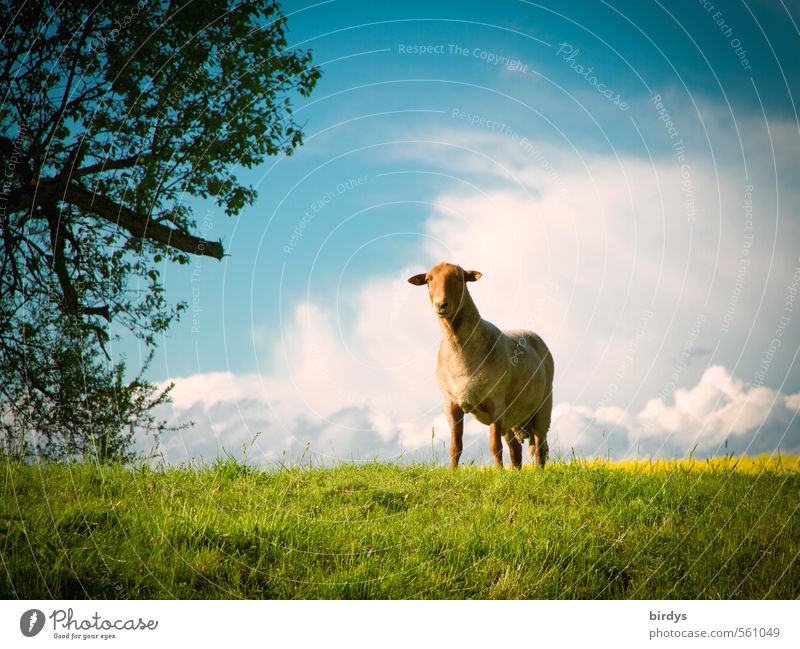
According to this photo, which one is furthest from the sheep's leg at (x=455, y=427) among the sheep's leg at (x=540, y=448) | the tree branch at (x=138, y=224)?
the tree branch at (x=138, y=224)

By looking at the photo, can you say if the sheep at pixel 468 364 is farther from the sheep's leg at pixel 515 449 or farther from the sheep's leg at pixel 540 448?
the sheep's leg at pixel 540 448

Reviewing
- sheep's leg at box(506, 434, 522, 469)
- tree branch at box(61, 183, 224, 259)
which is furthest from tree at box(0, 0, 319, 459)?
sheep's leg at box(506, 434, 522, 469)

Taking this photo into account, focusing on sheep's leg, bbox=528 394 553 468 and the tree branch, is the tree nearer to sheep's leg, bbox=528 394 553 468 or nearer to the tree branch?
the tree branch

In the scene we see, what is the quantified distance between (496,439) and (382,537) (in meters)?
3.07

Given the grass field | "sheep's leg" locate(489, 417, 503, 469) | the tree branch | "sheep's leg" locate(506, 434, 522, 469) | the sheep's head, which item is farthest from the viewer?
"sheep's leg" locate(506, 434, 522, 469)

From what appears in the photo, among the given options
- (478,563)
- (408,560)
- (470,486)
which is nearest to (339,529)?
(408,560)

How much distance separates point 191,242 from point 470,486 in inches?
214

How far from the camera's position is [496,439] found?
7.54 m

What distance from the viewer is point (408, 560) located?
4.44m

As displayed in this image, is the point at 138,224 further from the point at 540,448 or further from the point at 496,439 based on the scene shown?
the point at 540,448

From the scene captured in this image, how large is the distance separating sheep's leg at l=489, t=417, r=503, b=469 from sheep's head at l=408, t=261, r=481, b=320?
5.05ft

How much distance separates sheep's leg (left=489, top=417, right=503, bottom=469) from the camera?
748 centimetres

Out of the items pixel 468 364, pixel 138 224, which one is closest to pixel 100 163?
pixel 138 224
